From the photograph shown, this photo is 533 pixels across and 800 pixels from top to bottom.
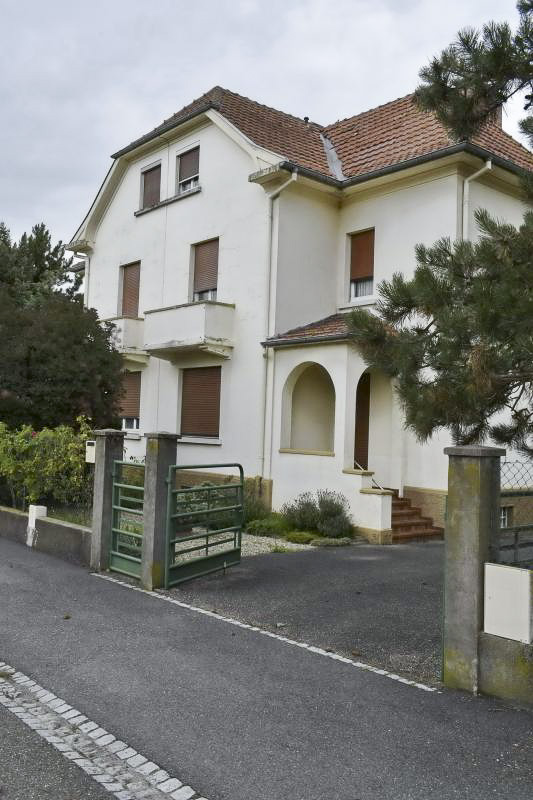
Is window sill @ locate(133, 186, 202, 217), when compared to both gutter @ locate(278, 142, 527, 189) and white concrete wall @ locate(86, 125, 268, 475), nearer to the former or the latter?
white concrete wall @ locate(86, 125, 268, 475)

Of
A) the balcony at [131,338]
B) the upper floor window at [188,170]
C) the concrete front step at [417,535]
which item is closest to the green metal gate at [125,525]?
the concrete front step at [417,535]

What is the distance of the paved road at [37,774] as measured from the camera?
349cm

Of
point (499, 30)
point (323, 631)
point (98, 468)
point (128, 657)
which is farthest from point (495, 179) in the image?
point (128, 657)

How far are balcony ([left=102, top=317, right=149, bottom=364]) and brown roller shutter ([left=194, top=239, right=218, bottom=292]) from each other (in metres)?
1.92

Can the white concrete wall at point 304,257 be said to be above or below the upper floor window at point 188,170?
below

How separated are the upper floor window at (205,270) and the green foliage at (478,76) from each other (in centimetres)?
1082

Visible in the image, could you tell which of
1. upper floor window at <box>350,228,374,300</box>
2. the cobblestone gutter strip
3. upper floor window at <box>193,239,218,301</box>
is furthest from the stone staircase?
the cobblestone gutter strip

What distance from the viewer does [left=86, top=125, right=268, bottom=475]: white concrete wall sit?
51.0 feet

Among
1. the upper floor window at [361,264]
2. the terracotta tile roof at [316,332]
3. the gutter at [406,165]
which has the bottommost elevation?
the terracotta tile roof at [316,332]

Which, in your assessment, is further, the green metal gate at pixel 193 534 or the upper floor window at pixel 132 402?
the upper floor window at pixel 132 402

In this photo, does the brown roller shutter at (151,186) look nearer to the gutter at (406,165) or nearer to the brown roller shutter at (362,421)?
the gutter at (406,165)

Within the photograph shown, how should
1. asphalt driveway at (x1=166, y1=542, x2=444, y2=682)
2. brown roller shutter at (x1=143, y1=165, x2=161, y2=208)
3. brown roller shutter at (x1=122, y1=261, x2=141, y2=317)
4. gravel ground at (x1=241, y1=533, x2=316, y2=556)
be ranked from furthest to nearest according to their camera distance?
brown roller shutter at (x1=122, y1=261, x2=141, y2=317), brown roller shutter at (x1=143, y1=165, x2=161, y2=208), gravel ground at (x1=241, y1=533, x2=316, y2=556), asphalt driveway at (x1=166, y1=542, x2=444, y2=682)

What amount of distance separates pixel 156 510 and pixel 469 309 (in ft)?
14.0

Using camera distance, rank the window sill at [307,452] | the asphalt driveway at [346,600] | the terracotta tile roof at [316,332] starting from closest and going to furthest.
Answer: the asphalt driveway at [346,600] → the window sill at [307,452] → the terracotta tile roof at [316,332]
